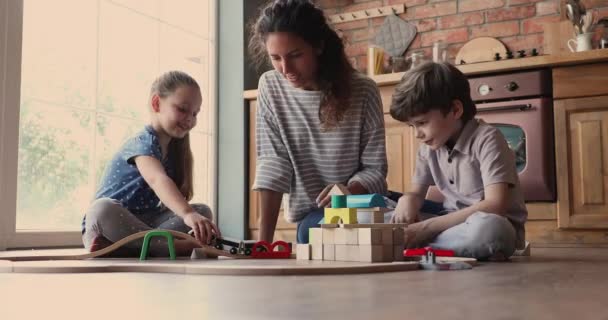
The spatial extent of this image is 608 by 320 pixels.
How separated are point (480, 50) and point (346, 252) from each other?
8.31 feet

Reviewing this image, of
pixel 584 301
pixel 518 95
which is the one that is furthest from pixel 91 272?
pixel 518 95

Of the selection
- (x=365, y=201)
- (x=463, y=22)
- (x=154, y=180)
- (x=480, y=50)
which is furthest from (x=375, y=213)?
(x=463, y=22)

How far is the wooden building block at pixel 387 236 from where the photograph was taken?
3.83 ft

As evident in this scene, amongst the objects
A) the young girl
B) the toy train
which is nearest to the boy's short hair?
the toy train

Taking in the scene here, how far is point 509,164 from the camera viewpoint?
1.50 metres

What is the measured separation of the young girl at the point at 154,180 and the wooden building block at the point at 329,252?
40cm

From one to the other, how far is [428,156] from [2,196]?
5.16ft

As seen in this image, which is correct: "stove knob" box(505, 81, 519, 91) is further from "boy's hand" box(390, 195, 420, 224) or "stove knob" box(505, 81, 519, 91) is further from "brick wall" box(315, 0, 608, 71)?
"boy's hand" box(390, 195, 420, 224)

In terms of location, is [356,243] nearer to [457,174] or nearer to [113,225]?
[457,174]

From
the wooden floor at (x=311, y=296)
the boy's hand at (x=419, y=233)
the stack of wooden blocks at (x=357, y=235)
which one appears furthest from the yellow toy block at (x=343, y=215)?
the boy's hand at (x=419, y=233)

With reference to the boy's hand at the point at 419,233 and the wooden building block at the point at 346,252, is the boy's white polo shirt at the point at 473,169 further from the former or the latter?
the wooden building block at the point at 346,252

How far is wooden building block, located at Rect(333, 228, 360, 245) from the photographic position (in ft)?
3.85

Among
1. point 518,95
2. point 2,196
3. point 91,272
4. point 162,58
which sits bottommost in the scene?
point 91,272

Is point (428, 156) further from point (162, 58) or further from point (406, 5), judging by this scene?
point (406, 5)
